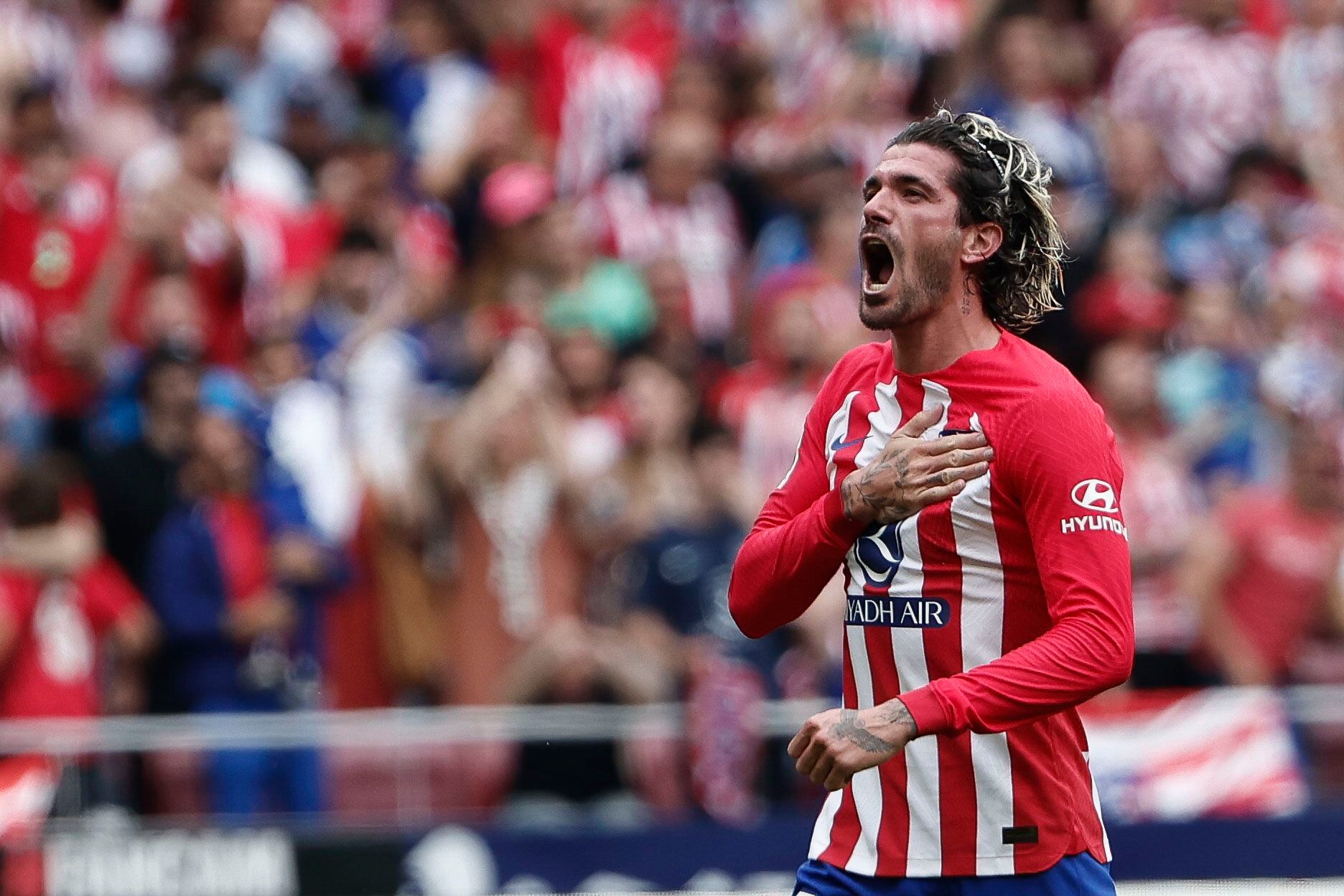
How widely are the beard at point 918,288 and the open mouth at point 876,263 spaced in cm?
3

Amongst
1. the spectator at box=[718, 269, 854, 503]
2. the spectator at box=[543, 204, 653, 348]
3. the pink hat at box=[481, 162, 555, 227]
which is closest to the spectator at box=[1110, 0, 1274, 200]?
the spectator at box=[718, 269, 854, 503]

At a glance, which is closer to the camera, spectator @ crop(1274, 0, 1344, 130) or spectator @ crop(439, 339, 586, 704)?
spectator @ crop(439, 339, 586, 704)

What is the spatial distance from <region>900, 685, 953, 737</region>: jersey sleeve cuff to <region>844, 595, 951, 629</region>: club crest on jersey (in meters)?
0.36

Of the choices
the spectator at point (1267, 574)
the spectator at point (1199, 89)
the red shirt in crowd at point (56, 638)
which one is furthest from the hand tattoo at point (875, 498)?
the spectator at point (1199, 89)

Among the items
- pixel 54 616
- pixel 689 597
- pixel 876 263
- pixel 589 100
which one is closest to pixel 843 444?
pixel 876 263

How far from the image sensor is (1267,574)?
954 centimetres

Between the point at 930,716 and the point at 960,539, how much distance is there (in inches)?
18.1

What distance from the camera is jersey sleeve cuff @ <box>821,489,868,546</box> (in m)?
4.24

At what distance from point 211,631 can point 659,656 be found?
6.37 feet

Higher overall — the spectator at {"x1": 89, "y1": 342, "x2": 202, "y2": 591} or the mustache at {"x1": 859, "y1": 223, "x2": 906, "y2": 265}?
the spectator at {"x1": 89, "y1": 342, "x2": 202, "y2": 591}

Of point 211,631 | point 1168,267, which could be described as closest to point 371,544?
point 211,631

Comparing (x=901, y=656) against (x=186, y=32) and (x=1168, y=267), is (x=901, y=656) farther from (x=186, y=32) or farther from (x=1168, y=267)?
(x=186, y=32)

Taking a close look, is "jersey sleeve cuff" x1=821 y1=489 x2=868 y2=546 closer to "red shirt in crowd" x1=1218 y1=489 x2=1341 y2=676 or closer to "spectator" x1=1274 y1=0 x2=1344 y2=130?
"red shirt in crowd" x1=1218 y1=489 x2=1341 y2=676

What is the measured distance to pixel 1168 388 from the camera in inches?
410
